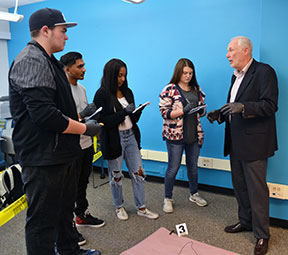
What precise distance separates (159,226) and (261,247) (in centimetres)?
85

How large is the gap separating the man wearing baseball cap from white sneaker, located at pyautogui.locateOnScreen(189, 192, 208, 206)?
5.66 feet

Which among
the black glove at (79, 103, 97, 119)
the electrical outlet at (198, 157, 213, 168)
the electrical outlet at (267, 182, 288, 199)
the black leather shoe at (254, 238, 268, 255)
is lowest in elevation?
the black leather shoe at (254, 238, 268, 255)

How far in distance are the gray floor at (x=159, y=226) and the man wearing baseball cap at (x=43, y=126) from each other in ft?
2.76

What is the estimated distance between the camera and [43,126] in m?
1.46

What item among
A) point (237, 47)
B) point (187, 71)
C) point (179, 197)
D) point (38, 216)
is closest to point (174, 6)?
point (187, 71)

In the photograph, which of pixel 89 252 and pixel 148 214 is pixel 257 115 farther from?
pixel 89 252

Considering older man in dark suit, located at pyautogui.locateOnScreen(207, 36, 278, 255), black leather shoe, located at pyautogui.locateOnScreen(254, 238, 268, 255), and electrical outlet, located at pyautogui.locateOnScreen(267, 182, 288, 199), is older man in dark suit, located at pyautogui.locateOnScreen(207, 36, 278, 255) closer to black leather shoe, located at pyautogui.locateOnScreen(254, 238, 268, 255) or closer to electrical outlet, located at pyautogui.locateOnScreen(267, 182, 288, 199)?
black leather shoe, located at pyautogui.locateOnScreen(254, 238, 268, 255)

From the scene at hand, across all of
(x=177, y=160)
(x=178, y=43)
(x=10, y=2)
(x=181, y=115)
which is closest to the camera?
(x=181, y=115)

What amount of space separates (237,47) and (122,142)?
47.3 inches

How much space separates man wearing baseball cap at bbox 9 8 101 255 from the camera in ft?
4.67

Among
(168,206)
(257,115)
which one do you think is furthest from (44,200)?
(168,206)

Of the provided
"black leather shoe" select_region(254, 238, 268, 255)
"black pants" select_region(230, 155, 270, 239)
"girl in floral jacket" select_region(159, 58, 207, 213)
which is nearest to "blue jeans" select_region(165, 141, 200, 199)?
"girl in floral jacket" select_region(159, 58, 207, 213)

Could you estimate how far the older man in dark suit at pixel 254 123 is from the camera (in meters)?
2.02

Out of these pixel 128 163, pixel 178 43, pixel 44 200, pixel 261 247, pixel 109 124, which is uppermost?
pixel 178 43
